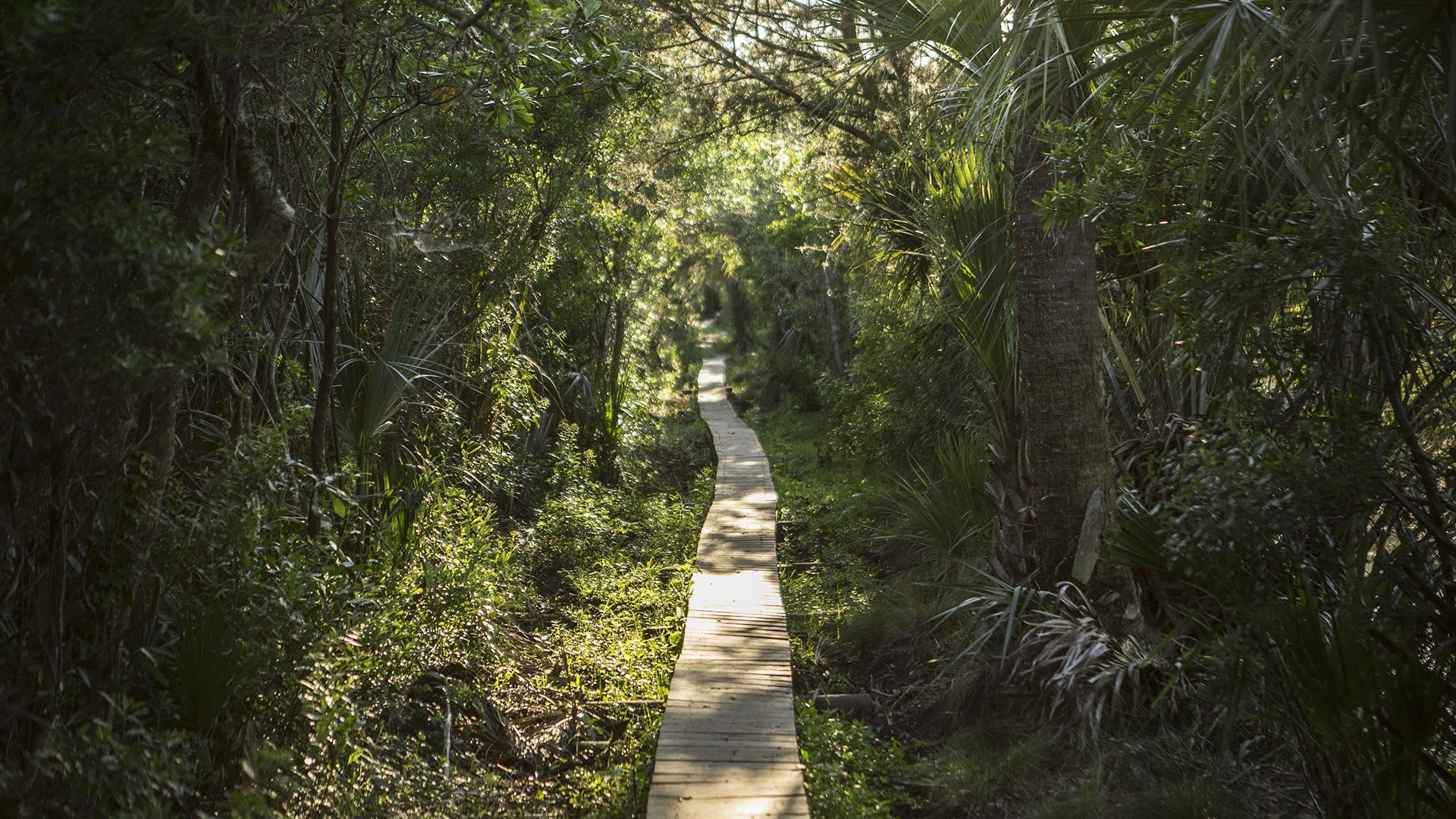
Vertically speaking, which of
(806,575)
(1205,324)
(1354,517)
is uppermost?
(1205,324)

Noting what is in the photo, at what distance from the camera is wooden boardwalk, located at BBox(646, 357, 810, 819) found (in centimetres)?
356

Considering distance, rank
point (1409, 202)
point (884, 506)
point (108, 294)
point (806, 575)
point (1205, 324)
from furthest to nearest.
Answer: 1. point (884, 506)
2. point (806, 575)
3. point (1409, 202)
4. point (1205, 324)
5. point (108, 294)

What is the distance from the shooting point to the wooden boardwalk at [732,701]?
140 inches

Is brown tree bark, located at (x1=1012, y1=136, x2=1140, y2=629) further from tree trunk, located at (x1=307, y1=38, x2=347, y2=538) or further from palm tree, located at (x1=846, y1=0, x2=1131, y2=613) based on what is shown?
tree trunk, located at (x1=307, y1=38, x2=347, y2=538)

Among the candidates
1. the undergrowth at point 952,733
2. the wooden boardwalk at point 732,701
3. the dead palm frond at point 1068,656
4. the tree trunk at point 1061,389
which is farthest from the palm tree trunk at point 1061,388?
the wooden boardwalk at point 732,701

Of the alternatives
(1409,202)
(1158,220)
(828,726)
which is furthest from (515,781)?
(1409,202)

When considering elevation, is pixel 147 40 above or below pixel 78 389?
above

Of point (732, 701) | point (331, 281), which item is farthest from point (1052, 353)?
point (331, 281)

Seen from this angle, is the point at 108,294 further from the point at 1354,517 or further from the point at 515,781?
the point at 1354,517

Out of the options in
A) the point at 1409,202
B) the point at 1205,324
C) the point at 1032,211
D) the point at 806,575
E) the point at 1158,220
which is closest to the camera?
the point at 1205,324

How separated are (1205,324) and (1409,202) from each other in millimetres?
936

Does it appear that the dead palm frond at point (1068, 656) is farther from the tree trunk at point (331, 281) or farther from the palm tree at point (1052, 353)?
the tree trunk at point (331, 281)

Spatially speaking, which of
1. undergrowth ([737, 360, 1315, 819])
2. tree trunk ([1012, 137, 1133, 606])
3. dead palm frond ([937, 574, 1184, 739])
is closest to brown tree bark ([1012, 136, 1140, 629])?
tree trunk ([1012, 137, 1133, 606])

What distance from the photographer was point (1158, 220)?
4.06 metres
